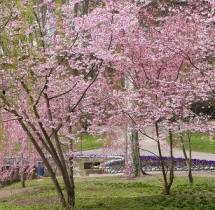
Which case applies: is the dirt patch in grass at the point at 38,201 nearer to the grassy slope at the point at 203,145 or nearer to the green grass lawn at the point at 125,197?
the green grass lawn at the point at 125,197

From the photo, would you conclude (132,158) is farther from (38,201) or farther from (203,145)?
(203,145)

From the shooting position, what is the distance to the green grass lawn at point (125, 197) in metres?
10.7

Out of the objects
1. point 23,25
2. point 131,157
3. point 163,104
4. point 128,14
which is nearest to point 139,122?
point 163,104

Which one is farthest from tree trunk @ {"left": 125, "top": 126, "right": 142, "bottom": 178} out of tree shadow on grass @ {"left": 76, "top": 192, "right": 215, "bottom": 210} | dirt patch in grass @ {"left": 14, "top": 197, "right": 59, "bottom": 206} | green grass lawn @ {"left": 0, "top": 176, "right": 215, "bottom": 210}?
tree shadow on grass @ {"left": 76, "top": 192, "right": 215, "bottom": 210}

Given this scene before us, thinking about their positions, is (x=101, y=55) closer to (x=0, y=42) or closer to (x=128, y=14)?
(x=128, y=14)

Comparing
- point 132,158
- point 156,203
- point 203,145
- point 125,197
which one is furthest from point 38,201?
point 203,145

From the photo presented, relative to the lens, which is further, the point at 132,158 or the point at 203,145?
the point at 203,145

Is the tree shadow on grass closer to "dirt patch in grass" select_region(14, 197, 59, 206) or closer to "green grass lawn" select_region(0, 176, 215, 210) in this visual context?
"green grass lawn" select_region(0, 176, 215, 210)

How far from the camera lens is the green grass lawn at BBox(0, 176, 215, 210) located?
35.1 feet

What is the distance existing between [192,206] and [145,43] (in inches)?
141

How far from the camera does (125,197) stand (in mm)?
12750

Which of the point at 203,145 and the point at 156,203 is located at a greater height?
the point at 203,145

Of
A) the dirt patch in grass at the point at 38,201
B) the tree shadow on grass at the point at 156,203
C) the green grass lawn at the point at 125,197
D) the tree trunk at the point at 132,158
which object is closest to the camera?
the tree shadow on grass at the point at 156,203

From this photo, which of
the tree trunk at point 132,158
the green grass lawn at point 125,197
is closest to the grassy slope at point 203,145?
the tree trunk at point 132,158
